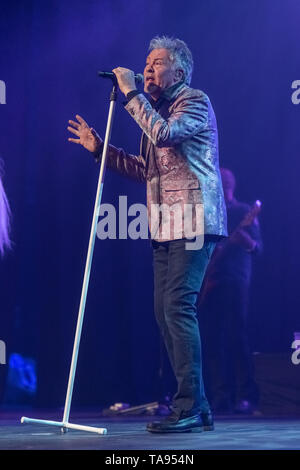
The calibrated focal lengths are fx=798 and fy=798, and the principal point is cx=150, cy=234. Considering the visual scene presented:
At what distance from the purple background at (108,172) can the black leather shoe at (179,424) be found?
253cm

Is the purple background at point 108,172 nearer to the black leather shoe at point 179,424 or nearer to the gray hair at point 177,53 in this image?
the gray hair at point 177,53

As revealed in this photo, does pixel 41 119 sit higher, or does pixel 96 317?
pixel 41 119

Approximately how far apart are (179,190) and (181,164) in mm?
A: 104

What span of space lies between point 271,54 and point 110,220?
1808mm

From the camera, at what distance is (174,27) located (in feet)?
19.7

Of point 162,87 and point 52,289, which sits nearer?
point 162,87

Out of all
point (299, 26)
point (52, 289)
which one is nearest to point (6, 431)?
point (52, 289)

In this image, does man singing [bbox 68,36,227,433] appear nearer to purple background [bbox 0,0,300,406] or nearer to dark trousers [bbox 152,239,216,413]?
dark trousers [bbox 152,239,216,413]

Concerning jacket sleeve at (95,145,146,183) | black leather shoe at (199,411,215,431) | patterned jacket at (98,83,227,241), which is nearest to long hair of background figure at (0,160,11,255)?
jacket sleeve at (95,145,146,183)

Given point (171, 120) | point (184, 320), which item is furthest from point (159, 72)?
point (184, 320)

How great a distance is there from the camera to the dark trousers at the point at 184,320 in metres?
3.01

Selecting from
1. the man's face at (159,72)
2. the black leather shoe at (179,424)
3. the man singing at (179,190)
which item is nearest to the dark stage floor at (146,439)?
the black leather shoe at (179,424)

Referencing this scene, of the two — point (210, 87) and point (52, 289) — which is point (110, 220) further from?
point (210, 87)

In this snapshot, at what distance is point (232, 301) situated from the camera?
17.8 feet
